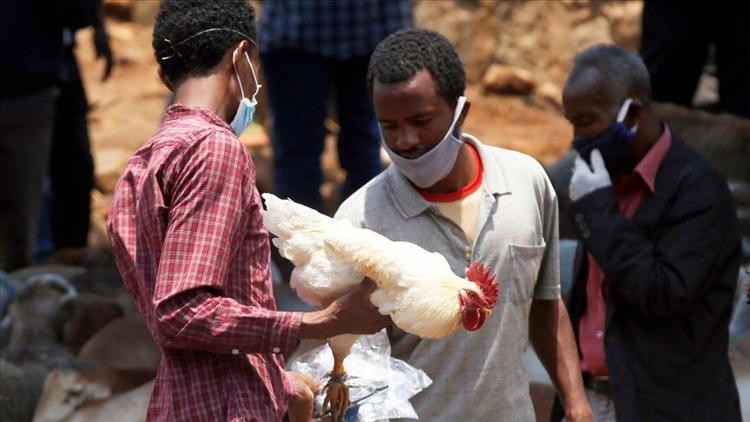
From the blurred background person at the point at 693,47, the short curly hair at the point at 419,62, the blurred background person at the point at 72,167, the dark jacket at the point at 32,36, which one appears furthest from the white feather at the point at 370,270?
the blurred background person at the point at 72,167

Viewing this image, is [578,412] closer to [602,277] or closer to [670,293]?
[670,293]

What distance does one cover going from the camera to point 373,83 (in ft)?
12.4

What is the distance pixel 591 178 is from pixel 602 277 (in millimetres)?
327

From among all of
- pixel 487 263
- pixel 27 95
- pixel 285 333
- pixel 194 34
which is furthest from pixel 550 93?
pixel 285 333

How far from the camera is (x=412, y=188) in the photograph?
3.74 meters

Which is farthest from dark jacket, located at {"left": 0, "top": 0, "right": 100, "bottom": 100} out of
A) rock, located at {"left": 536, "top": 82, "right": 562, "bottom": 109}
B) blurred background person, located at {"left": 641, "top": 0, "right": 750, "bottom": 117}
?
rock, located at {"left": 536, "top": 82, "right": 562, "bottom": 109}

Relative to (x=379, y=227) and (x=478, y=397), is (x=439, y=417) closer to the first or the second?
(x=478, y=397)

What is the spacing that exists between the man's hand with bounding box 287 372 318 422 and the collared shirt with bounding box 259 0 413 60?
3200 mm

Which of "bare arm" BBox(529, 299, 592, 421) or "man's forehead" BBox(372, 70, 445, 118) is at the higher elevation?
"man's forehead" BBox(372, 70, 445, 118)

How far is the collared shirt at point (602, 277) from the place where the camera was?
14.2ft

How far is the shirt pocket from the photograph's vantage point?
3660 millimetres

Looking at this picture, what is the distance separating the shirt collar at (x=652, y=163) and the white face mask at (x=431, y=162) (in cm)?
84

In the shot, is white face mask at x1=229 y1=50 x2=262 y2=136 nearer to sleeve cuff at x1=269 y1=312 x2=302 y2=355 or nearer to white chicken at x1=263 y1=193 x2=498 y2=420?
white chicken at x1=263 y1=193 x2=498 y2=420

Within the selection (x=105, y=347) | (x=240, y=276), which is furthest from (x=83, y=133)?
(x=240, y=276)
